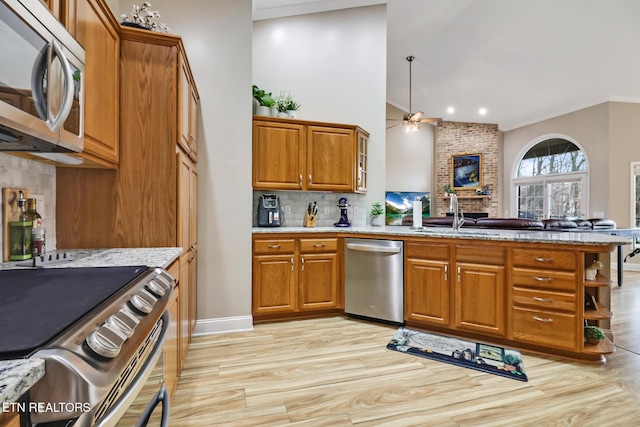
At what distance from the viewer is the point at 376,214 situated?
3.99 meters

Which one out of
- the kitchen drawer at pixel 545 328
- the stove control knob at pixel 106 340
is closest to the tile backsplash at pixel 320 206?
the kitchen drawer at pixel 545 328

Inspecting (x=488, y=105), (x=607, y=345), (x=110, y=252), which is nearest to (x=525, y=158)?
(x=488, y=105)

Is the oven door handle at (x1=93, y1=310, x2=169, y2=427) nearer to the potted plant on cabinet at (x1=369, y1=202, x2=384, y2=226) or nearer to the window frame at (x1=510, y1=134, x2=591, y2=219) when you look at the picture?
the potted plant on cabinet at (x1=369, y1=202, x2=384, y2=226)

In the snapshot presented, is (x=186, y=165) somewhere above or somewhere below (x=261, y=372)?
above

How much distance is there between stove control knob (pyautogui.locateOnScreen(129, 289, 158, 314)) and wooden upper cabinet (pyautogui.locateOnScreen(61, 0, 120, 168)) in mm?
844

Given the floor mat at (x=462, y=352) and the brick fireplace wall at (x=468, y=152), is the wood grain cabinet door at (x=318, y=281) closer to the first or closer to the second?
the floor mat at (x=462, y=352)

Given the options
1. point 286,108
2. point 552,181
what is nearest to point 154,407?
point 286,108

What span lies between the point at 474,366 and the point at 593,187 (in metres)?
6.67

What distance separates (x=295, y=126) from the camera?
135 inches

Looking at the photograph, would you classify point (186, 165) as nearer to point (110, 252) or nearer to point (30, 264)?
point (110, 252)

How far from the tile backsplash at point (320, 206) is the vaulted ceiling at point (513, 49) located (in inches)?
98.8

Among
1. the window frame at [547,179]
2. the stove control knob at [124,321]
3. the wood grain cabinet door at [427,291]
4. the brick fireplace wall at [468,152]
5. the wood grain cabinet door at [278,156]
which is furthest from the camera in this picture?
the brick fireplace wall at [468,152]

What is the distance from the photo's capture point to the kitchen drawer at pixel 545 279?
227cm

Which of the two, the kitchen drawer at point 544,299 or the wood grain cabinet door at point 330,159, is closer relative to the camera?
the kitchen drawer at point 544,299
